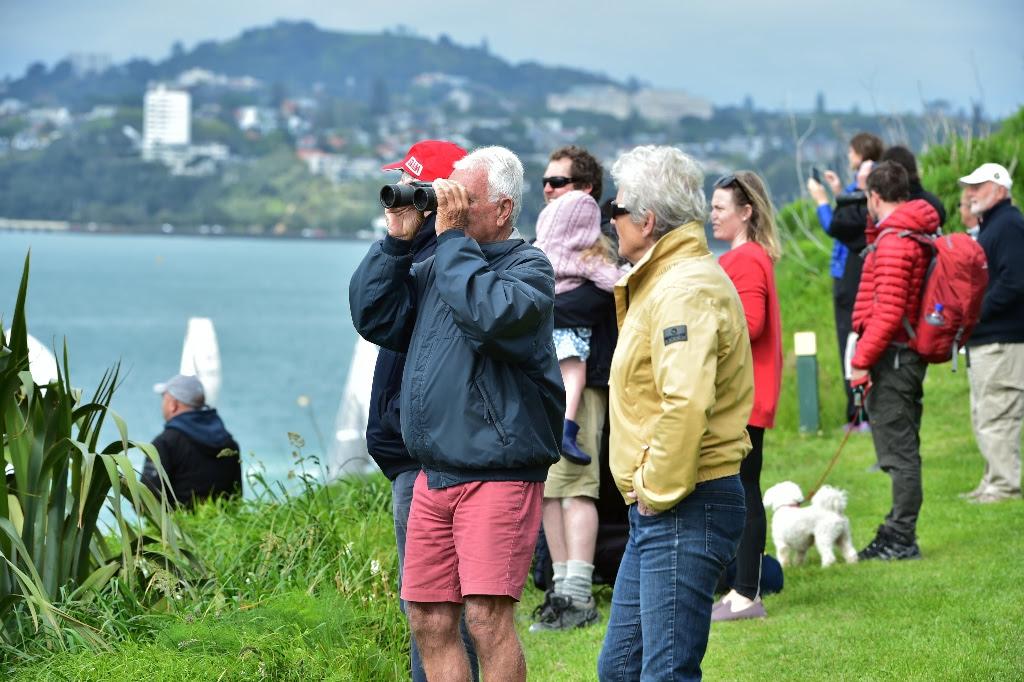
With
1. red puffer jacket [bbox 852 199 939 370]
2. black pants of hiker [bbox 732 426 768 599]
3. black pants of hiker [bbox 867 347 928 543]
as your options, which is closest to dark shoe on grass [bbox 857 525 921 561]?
black pants of hiker [bbox 867 347 928 543]

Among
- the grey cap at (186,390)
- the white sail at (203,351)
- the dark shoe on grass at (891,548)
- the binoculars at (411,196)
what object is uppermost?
the binoculars at (411,196)

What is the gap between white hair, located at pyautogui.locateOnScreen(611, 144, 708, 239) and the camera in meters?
4.03

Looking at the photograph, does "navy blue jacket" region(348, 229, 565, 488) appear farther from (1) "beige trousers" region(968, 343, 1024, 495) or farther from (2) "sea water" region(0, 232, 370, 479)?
(1) "beige trousers" region(968, 343, 1024, 495)

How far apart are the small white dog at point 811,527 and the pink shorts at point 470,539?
3432 millimetres

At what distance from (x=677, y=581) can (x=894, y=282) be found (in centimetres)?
333

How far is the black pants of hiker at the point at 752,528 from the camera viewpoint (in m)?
5.90

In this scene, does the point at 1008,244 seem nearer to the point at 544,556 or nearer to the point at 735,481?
the point at 544,556

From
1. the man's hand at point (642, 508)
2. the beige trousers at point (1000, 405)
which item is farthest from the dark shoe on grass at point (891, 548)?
the man's hand at point (642, 508)

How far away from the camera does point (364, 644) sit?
5273 mm

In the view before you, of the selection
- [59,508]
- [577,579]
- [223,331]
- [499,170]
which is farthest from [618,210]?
[223,331]

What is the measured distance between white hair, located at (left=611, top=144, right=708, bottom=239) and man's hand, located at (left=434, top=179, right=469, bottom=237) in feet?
1.55

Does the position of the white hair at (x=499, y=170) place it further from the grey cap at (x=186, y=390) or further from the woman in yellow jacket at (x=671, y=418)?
the grey cap at (x=186, y=390)

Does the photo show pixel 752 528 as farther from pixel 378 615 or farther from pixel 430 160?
pixel 430 160

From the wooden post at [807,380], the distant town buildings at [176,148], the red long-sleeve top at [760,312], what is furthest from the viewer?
the distant town buildings at [176,148]
